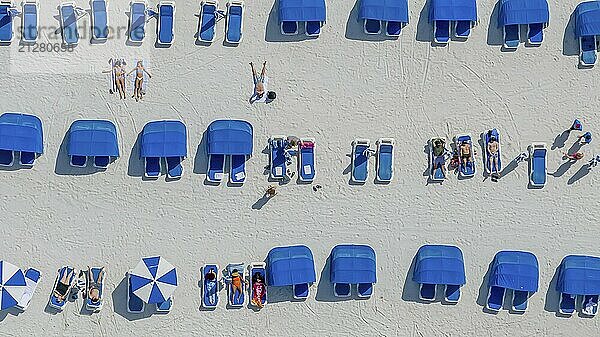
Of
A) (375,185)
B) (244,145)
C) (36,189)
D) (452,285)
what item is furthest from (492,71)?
(36,189)

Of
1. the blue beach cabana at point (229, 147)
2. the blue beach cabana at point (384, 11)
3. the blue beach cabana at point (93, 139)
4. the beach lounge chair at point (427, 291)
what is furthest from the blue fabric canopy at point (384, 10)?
the blue beach cabana at point (93, 139)

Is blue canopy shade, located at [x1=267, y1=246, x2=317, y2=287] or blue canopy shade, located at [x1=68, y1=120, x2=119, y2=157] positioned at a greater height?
blue canopy shade, located at [x1=68, y1=120, x2=119, y2=157]

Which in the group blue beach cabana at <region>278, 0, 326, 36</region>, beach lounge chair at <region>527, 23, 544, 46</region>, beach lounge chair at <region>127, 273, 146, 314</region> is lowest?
beach lounge chair at <region>127, 273, 146, 314</region>

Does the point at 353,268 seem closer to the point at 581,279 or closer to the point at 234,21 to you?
the point at 581,279

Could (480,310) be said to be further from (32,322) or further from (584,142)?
(32,322)

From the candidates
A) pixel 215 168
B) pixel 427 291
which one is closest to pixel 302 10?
pixel 215 168

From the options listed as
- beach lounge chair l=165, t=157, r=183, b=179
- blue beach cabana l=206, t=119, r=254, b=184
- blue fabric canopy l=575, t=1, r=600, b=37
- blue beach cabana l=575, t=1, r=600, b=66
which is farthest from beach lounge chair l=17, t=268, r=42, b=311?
blue fabric canopy l=575, t=1, r=600, b=37

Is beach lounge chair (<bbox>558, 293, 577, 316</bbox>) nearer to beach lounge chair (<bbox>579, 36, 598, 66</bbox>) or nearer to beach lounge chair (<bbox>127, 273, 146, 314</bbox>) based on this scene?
beach lounge chair (<bbox>579, 36, 598, 66</bbox>)
